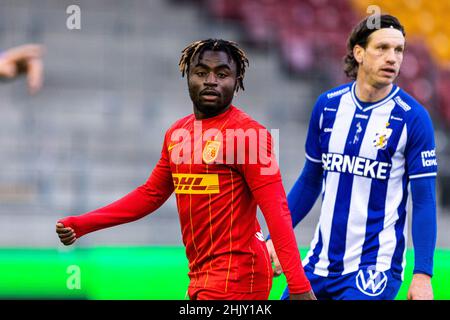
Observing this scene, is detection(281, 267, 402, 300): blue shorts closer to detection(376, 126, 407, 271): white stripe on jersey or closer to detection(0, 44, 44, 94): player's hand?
Result: detection(376, 126, 407, 271): white stripe on jersey

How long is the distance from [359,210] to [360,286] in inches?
13.8

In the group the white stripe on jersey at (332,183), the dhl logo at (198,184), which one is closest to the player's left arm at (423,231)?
the white stripe on jersey at (332,183)

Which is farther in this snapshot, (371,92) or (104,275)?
(104,275)

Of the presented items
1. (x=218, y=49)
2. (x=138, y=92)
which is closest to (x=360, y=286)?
(x=218, y=49)

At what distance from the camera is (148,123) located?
11.6m

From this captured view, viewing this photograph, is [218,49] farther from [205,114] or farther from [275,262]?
[275,262]

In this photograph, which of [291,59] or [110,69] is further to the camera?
[291,59]

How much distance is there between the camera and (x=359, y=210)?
4.20m

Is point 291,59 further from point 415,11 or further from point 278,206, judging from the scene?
point 278,206

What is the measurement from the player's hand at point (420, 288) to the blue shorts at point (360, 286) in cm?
31
